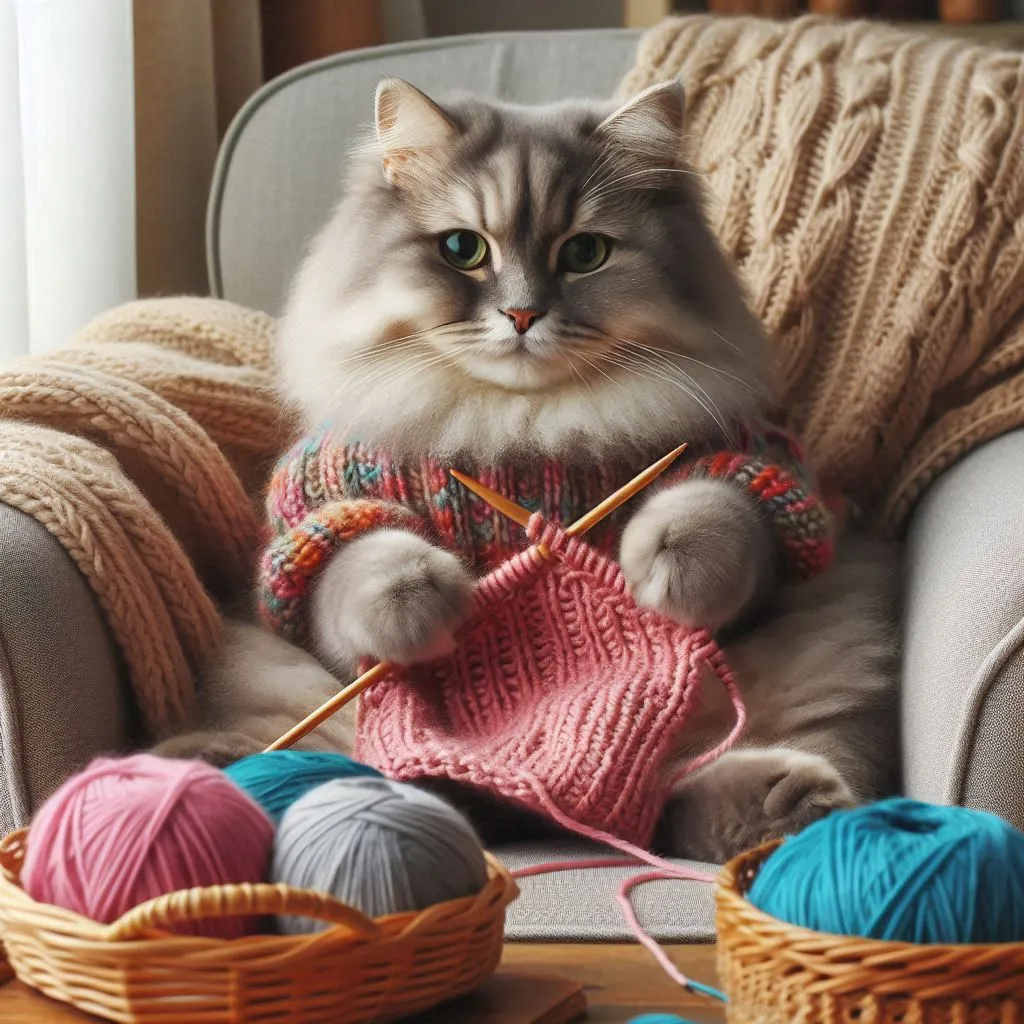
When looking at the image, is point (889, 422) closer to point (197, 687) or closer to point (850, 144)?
point (850, 144)

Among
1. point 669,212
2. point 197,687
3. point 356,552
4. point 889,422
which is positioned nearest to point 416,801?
point 356,552

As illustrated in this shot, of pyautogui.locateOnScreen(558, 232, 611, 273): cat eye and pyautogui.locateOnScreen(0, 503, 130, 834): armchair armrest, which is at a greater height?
pyautogui.locateOnScreen(558, 232, 611, 273): cat eye

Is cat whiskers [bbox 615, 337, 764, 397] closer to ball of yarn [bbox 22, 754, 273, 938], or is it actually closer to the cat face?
the cat face

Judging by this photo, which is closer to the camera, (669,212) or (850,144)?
(669,212)

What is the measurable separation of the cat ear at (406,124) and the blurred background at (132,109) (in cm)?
70

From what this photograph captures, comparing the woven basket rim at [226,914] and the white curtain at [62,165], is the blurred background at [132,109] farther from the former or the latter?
the woven basket rim at [226,914]

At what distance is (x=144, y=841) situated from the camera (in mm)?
704

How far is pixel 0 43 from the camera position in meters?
1.78

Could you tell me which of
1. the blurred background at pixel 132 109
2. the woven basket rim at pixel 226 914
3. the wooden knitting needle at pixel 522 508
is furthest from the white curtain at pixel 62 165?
the woven basket rim at pixel 226 914

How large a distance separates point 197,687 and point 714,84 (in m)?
0.95

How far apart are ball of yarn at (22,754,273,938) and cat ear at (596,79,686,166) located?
808 millimetres

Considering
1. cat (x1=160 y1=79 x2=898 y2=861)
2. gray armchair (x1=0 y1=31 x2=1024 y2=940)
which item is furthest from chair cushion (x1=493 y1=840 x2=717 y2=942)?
cat (x1=160 y1=79 x2=898 y2=861)

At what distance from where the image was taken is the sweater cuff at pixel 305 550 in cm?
125

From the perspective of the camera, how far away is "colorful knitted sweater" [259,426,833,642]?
1259 millimetres
